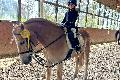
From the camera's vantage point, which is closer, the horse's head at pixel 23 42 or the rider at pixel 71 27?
the horse's head at pixel 23 42

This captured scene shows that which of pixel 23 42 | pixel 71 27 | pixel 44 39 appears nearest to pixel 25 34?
pixel 23 42

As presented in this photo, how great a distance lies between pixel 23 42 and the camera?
6035 mm

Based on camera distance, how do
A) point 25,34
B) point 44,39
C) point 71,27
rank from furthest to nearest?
point 71,27 < point 44,39 < point 25,34

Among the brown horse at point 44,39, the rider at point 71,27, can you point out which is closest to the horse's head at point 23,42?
the brown horse at point 44,39

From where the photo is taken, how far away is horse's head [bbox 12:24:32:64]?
602 cm

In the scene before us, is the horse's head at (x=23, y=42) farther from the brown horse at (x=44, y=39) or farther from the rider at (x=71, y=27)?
the rider at (x=71, y=27)

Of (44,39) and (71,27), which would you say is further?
(71,27)

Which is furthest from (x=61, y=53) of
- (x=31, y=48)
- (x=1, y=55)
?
(x=1, y=55)

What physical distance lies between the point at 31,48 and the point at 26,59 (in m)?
0.25

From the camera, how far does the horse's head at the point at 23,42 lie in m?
6.02

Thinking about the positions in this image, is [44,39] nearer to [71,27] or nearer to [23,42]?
[23,42]

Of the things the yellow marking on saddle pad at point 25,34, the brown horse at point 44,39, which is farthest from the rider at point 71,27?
the yellow marking on saddle pad at point 25,34

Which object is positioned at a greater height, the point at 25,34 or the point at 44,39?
the point at 25,34

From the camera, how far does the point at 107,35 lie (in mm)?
37062
